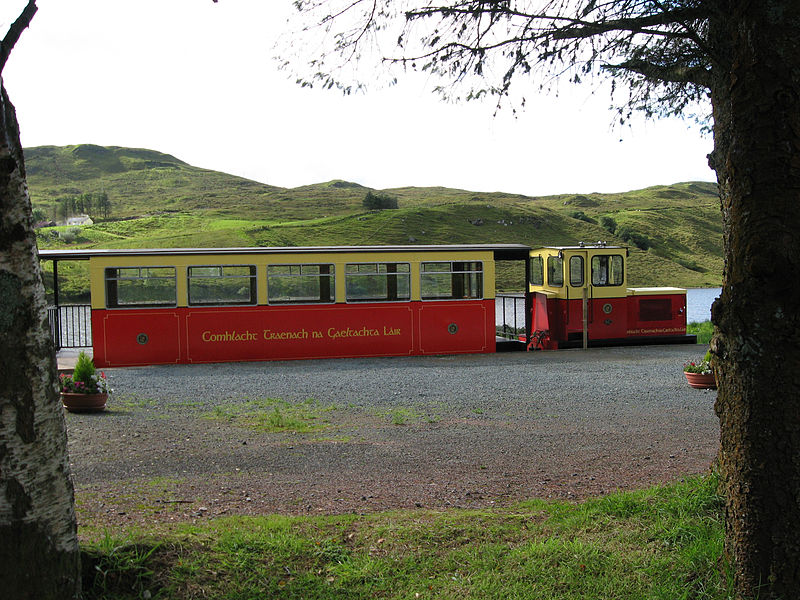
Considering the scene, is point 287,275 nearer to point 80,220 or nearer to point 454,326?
point 454,326

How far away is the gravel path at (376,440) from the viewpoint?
5.20 m

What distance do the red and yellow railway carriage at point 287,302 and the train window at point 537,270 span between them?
1483 mm

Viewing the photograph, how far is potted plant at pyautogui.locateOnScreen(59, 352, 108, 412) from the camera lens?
28.8 ft

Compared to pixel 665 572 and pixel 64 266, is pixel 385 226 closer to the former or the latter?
pixel 64 266

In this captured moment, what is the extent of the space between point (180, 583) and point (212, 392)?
7.42 meters

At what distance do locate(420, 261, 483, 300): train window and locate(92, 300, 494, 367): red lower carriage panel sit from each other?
24 centimetres

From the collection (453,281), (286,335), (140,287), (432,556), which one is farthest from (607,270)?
(432,556)

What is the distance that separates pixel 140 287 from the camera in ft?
48.6

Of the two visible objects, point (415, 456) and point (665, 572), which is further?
point (415, 456)

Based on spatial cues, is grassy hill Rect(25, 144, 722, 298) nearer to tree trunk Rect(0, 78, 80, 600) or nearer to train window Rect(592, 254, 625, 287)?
train window Rect(592, 254, 625, 287)

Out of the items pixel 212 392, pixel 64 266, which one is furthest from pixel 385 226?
pixel 212 392

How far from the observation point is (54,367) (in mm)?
3066

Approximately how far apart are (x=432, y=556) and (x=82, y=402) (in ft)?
21.2

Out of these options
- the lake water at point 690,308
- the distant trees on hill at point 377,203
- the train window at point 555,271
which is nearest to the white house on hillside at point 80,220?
the distant trees on hill at point 377,203
